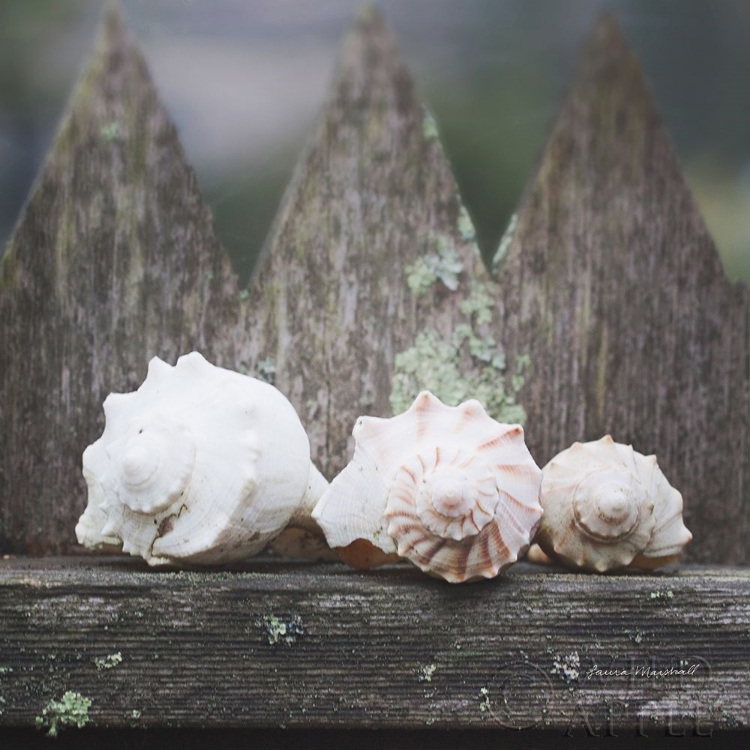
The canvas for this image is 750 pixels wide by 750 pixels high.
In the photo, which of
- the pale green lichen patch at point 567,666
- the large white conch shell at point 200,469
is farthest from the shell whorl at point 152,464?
the pale green lichen patch at point 567,666

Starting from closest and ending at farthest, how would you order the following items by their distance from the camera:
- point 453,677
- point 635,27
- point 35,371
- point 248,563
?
1. point 453,677
2. point 248,563
3. point 35,371
4. point 635,27

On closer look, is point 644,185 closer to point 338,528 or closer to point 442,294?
point 442,294

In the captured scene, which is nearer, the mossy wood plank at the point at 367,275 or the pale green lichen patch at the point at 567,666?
the pale green lichen patch at the point at 567,666

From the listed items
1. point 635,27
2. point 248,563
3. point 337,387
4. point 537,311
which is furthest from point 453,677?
point 635,27

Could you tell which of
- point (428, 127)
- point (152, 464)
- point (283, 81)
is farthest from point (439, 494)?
point (283, 81)

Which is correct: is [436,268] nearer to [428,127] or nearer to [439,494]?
[428,127]

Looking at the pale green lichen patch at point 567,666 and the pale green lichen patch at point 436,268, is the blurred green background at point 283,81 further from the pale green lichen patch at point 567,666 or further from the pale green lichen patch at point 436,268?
the pale green lichen patch at point 567,666

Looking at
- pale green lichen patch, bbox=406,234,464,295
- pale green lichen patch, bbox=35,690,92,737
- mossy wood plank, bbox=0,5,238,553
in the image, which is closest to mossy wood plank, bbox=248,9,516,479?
pale green lichen patch, bbox=406,234,464,295
